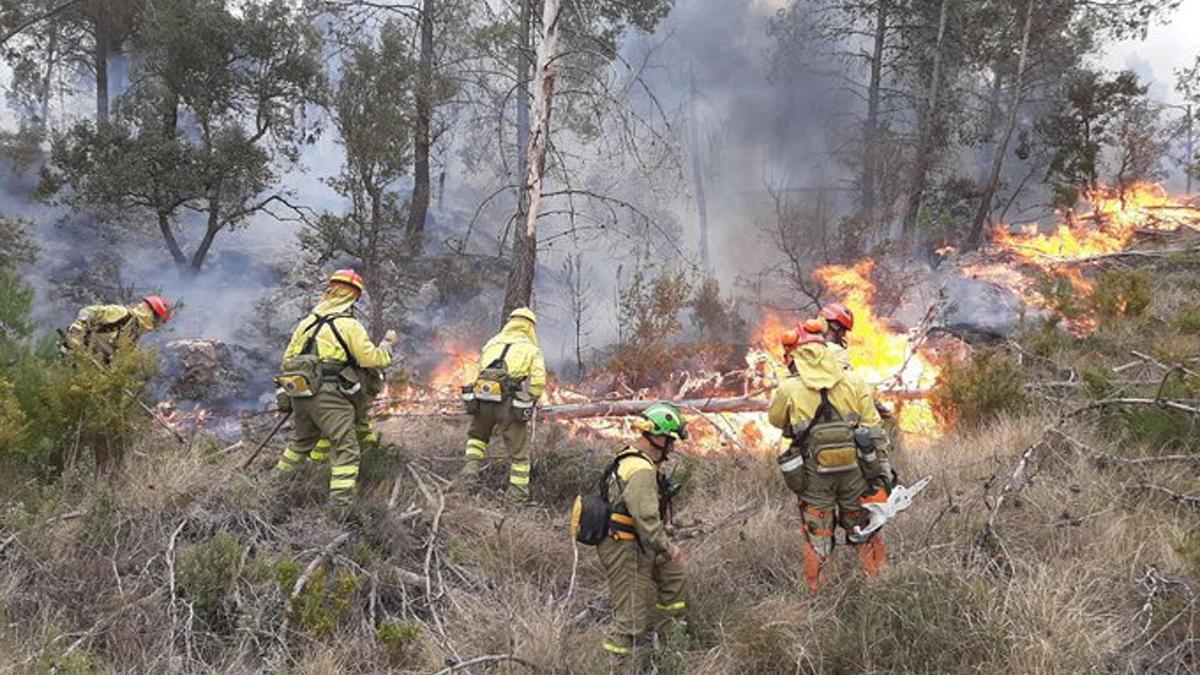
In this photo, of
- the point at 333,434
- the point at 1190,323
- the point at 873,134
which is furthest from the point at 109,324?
the point at 873,134

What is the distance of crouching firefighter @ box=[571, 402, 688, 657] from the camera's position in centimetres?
408

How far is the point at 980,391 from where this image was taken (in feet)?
24.9

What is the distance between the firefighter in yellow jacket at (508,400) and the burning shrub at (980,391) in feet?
14.0

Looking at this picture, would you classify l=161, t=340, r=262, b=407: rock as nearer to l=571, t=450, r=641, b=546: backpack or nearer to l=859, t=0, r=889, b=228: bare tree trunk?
l=571, t=450, r=641, b=546: backpack

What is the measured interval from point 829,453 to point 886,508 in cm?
46

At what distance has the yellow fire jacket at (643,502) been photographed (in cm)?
404

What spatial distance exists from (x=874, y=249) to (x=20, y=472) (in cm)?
1459

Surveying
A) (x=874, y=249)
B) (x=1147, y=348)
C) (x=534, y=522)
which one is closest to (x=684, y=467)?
(x=534, y=522)

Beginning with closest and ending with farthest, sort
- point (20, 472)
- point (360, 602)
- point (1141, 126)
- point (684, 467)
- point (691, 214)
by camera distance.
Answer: point (360, 602) < point (20, 472) < point (684, 467) < point (1141, 126) < point (691, 214)

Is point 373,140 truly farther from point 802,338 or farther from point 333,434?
point 802,338

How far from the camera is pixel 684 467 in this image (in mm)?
6844

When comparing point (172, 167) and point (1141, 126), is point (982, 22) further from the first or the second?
point (172, 167)

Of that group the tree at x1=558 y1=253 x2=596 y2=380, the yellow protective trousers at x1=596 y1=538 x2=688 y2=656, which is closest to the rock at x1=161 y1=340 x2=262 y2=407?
Answer: the tree at x1=558 y1=253 x2=596 y2=380

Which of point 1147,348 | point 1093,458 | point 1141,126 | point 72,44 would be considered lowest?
point 1093,458
